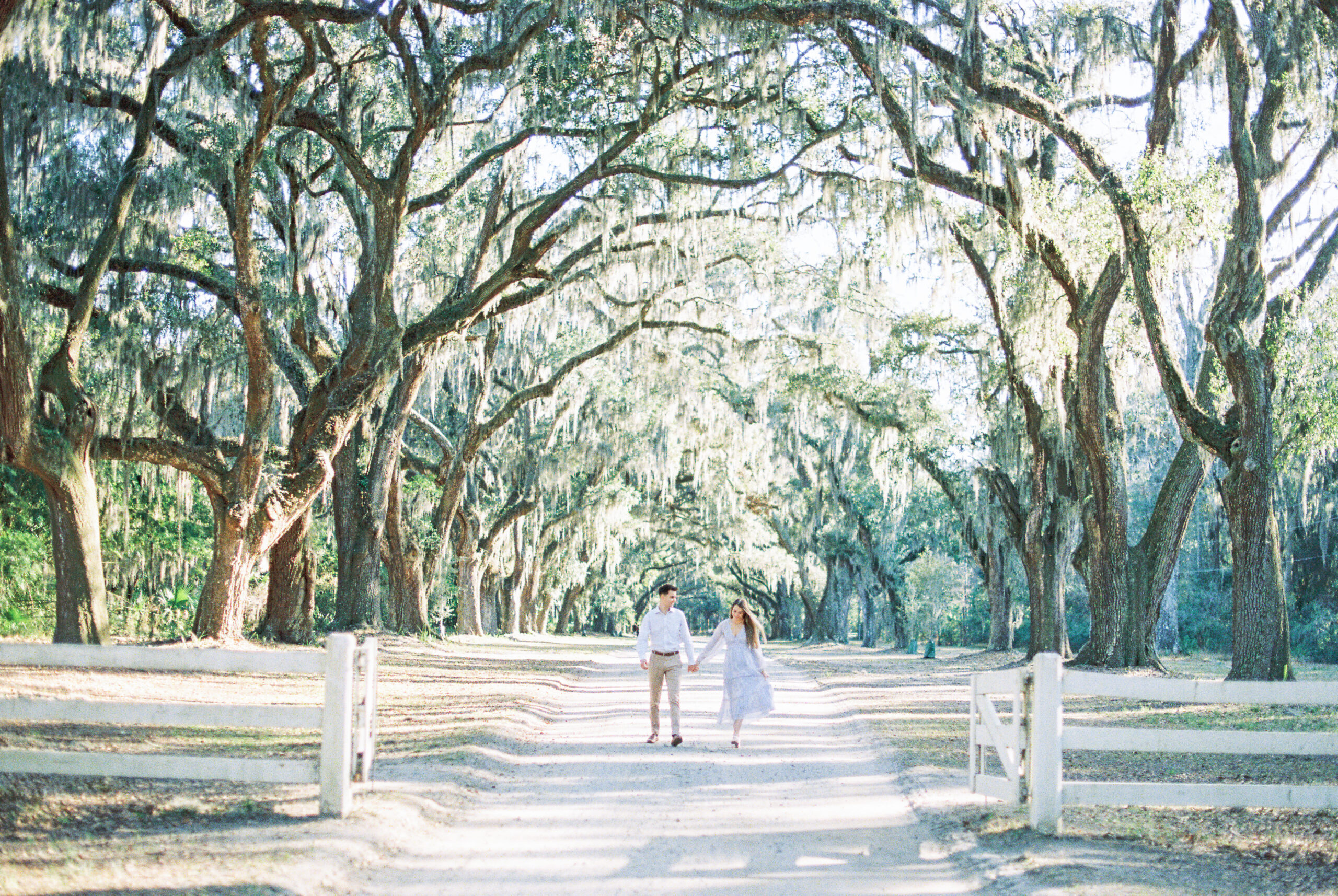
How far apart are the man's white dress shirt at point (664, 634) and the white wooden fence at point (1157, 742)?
12.3 ft

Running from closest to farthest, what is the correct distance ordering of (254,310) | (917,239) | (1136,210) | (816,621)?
(1136,210) < (254,310) < (917,239) < (816,621)

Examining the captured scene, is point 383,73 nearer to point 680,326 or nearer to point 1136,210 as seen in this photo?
point 680,326

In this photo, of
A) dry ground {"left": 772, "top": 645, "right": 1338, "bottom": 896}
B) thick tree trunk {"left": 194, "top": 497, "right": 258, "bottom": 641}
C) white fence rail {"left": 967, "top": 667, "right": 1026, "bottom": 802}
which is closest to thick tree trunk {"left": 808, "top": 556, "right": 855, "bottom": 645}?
thick tree trunk {"left": 194, "top": 497, "right": 258, "bottom": 641}

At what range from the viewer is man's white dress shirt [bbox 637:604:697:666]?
31.0ft

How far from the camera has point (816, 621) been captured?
4834cm

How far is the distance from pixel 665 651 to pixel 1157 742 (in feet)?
14.3

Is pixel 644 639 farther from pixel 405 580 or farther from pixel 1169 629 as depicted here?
pixel 1169 629

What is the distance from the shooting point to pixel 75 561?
12.9 metres

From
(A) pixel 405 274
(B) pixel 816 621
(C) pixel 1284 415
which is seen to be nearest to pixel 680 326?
(A) pixel 405 274

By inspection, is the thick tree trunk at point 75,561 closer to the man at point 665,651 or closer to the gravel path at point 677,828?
the gravel path at point 677,828

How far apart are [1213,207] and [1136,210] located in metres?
0.89

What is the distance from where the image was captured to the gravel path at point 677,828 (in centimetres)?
486

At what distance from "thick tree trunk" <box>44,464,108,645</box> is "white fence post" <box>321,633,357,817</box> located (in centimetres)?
800

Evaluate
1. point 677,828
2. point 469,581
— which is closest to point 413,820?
point 677,828
